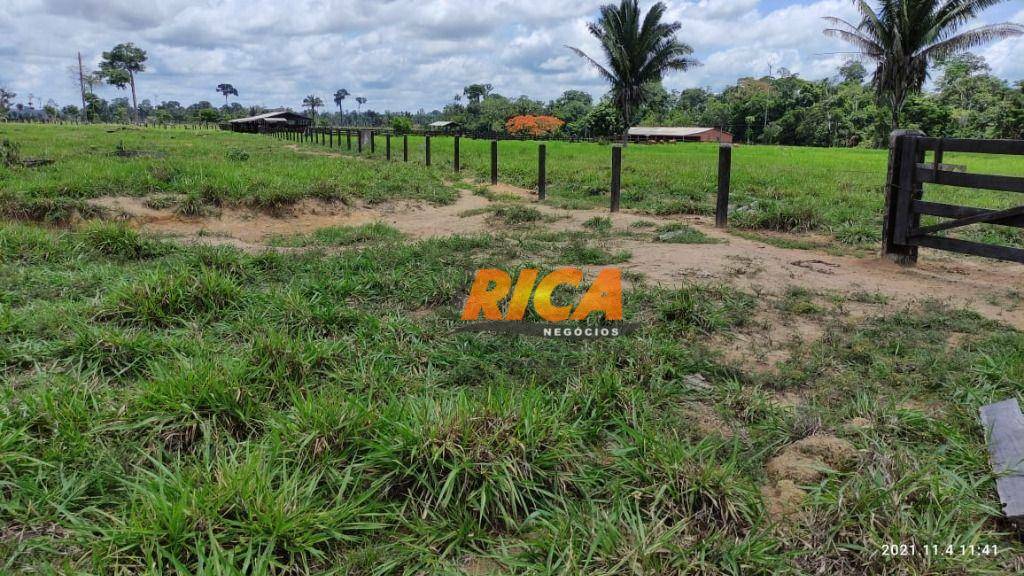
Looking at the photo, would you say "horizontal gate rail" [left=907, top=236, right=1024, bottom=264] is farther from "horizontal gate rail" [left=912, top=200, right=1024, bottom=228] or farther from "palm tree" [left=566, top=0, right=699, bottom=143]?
"palm tree" [left=566, top=0, right=699, bottom=143]

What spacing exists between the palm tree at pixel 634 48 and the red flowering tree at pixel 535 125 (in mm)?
21698

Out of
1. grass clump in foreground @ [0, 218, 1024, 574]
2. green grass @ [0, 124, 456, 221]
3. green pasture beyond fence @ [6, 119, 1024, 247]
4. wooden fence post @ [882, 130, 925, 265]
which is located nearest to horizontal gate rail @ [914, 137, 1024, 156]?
wooden fence post @ [882, 130, 925, 265]

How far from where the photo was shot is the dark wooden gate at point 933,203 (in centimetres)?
496

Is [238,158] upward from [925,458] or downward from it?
upward

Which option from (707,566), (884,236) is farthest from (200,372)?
(884,236)

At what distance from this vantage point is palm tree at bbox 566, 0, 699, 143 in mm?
34469

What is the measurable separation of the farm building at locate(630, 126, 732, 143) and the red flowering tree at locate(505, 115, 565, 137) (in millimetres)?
7388

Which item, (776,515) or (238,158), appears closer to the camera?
(776,515)

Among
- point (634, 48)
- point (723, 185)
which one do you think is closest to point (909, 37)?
point (634, 48)

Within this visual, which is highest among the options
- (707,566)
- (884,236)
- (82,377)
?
(884,236)

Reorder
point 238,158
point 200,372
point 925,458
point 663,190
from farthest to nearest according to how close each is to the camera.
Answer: point 238,158
point 663,190
point 200,372
point 925,458

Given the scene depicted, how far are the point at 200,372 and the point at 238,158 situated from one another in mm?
12814

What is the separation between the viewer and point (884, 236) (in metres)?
5.89

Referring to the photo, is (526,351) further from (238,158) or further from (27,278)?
(238,158)
